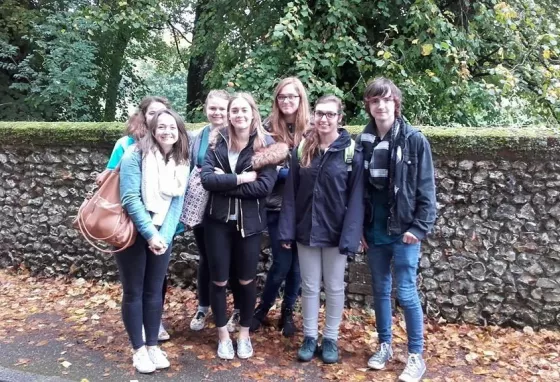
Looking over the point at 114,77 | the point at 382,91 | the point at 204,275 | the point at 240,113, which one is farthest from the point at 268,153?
the point at 114,77

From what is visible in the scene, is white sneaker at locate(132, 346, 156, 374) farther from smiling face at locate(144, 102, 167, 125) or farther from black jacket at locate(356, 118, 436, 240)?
black jacket at locate(356, 118, 436, 240)

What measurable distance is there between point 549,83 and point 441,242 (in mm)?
3326

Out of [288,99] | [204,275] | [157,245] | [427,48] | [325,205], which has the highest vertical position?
[427,48]

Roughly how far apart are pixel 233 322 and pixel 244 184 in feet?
5.08

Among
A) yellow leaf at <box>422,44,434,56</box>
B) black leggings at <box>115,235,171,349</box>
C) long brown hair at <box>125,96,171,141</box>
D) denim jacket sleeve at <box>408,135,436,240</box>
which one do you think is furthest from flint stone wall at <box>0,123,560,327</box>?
yellow leaf at <box>422,44,434,56</box>

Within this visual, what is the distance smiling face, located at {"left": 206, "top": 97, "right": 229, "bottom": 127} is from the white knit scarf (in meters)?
0.64

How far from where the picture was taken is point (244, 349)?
422 centimetres

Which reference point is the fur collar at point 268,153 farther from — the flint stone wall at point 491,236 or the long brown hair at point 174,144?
the flint stone wall at point 491,236

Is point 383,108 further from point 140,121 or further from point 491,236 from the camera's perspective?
point 491,236

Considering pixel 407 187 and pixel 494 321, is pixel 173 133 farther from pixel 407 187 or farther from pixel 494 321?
pixel 494 321

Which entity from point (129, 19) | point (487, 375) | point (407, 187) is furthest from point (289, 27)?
point (487, 375)

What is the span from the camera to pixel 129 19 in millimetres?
8586

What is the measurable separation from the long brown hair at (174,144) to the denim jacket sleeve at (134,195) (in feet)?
0.35

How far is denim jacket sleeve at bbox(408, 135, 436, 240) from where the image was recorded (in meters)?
3.60
